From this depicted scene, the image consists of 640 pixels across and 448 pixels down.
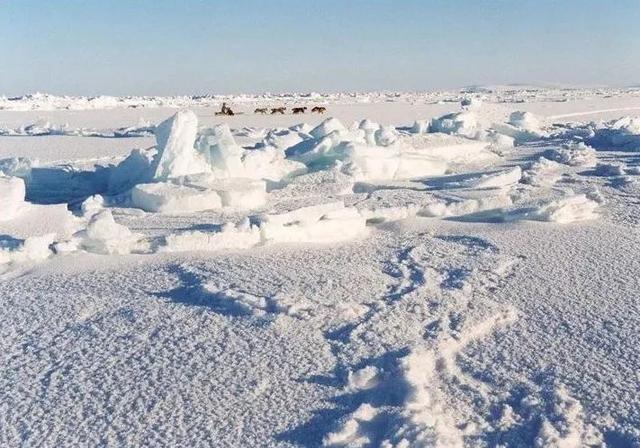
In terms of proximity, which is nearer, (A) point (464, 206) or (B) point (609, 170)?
(A) point (464, 206)

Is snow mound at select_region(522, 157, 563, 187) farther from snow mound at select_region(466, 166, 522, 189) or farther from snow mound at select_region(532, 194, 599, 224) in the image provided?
snow mound at select_region(532, 194, 599, 224)

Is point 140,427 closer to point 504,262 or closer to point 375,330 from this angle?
point 375,330

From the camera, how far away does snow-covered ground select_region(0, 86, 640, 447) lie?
1.95m

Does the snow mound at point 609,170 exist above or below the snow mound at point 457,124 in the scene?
below

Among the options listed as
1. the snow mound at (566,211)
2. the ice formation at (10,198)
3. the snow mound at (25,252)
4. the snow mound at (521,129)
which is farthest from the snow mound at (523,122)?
the snow mound at (25,252)

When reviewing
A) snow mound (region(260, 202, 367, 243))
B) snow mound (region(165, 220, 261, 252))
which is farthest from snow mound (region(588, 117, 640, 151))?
snow mound (region(165, 220, 261, 252))

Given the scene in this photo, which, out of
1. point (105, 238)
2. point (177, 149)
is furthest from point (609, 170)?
point (105, 238)

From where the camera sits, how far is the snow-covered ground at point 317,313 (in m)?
1.95

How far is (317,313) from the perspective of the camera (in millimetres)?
2646

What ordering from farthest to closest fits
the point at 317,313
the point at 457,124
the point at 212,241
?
the point at 457,124 → the point at 212,241 → the point at 317,313

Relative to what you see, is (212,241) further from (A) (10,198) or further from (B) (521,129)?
(B) (521,129)

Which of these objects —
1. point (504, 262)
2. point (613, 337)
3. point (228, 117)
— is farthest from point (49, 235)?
point (228, 117)

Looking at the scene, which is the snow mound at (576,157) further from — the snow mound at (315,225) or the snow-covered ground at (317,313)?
the snow mound at (315,225)

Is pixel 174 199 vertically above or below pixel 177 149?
below
